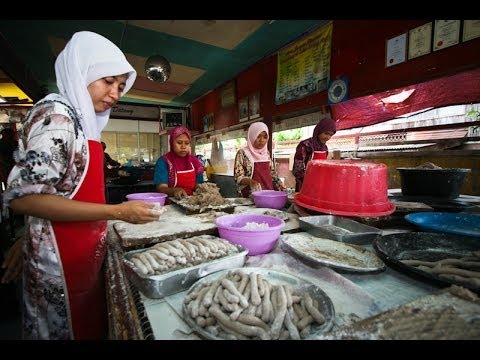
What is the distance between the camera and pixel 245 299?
915 millimetres

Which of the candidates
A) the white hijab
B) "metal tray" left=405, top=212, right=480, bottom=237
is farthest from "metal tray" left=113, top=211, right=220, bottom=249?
"metal tray" left=405, top=212, right=480, bottom=237

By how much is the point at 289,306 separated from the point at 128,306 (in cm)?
63

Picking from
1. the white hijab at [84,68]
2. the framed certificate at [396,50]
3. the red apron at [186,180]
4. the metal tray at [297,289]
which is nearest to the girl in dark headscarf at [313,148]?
the framed certificate at [396,50]

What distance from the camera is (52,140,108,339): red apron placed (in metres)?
1.42

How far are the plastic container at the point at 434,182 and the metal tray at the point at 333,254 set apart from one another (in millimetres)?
1612

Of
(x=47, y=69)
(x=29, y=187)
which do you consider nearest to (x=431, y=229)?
(x=29, y=187)

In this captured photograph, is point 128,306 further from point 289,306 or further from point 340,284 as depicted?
point 340,284

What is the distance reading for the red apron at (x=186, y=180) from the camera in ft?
12.6

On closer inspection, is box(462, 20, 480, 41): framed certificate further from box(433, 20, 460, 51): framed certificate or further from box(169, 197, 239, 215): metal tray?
box(169, 197, 239, 215): metal tray

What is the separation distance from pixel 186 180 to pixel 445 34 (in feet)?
13.1

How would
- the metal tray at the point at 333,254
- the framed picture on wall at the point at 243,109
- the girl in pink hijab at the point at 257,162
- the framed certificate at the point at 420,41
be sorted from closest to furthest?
the metal tray at the point at 333,254 < the framed certificate at the point at 420,41 < the girl in pink hijab at the point at 257,162 < the framed picture on wall at the point at 243,109

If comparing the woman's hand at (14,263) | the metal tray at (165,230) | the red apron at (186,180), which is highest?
the red apron at (186,180)

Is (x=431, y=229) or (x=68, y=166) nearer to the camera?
(x=68, y=166)

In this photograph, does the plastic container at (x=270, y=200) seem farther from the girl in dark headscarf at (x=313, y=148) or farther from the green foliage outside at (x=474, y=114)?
the green foliage outside at (x=474, y=114)
